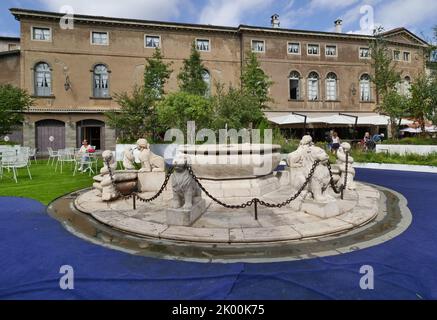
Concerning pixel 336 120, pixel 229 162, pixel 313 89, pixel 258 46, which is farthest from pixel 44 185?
pixel 313 89

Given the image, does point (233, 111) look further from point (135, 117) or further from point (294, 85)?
point (294, 85)

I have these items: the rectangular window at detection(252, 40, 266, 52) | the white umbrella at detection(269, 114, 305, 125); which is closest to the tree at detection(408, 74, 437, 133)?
the white umbrella at detection(269, 114, 305, 125)

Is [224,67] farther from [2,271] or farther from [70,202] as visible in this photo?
[2,271]

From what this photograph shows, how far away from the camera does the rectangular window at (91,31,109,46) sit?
2358 centimetres

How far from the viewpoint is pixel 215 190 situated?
22.2 ft

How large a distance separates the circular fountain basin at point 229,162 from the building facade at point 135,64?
62.0 feet

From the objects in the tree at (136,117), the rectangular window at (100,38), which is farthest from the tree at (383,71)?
the rectangular window at (100,38)

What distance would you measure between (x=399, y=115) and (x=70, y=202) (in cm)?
2072

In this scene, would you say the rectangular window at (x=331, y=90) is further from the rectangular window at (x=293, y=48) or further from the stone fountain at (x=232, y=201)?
the stone fountain at (x=232, y=201)

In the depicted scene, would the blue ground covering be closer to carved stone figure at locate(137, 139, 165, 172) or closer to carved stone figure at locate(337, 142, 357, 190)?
carved stone figure at locate(337, 142, 357, 190)

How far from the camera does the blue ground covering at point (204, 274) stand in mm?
3039

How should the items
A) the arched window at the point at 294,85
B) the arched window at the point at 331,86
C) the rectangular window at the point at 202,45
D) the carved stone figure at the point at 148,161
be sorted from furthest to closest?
the arched window at the point at 331,86, the arched window at the point at 294,85, the rectangular window at the point at 202,45, the carved stone figure at the point at 148,161

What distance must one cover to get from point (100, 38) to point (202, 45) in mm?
8699

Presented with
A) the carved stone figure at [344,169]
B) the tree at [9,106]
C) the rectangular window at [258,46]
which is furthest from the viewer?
the rectangular window at [258,46]
